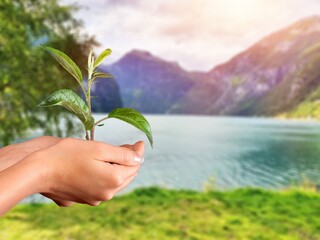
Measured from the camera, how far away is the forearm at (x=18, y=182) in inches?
62.1

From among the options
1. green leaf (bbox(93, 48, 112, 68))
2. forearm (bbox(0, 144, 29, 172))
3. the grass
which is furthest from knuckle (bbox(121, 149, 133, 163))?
the grass

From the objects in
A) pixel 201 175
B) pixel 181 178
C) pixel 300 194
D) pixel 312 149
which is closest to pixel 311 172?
pixel 201 175

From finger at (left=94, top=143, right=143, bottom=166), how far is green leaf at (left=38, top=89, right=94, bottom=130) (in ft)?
0.42

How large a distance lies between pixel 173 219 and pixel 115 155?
6935mm

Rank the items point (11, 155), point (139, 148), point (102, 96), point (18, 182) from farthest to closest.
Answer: point (102, 96) → point (11, 155) → point (139, 148) → point (18, 182)

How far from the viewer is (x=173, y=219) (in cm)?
830

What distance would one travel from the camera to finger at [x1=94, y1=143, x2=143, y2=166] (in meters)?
1.66

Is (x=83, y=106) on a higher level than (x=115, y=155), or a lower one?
higher

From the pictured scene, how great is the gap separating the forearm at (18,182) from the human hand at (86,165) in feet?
0.11

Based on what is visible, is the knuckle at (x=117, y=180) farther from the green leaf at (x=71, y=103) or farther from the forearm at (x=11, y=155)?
the forearm at (x=11, y=155)

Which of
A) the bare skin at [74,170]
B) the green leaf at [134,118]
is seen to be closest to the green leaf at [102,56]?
the green leaf at [134,118]

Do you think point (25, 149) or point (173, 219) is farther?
point (173, 219)

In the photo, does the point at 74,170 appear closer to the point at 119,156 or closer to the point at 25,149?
the point at 119,156

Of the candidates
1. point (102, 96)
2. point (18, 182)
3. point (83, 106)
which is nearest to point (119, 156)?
point (83, 106)
